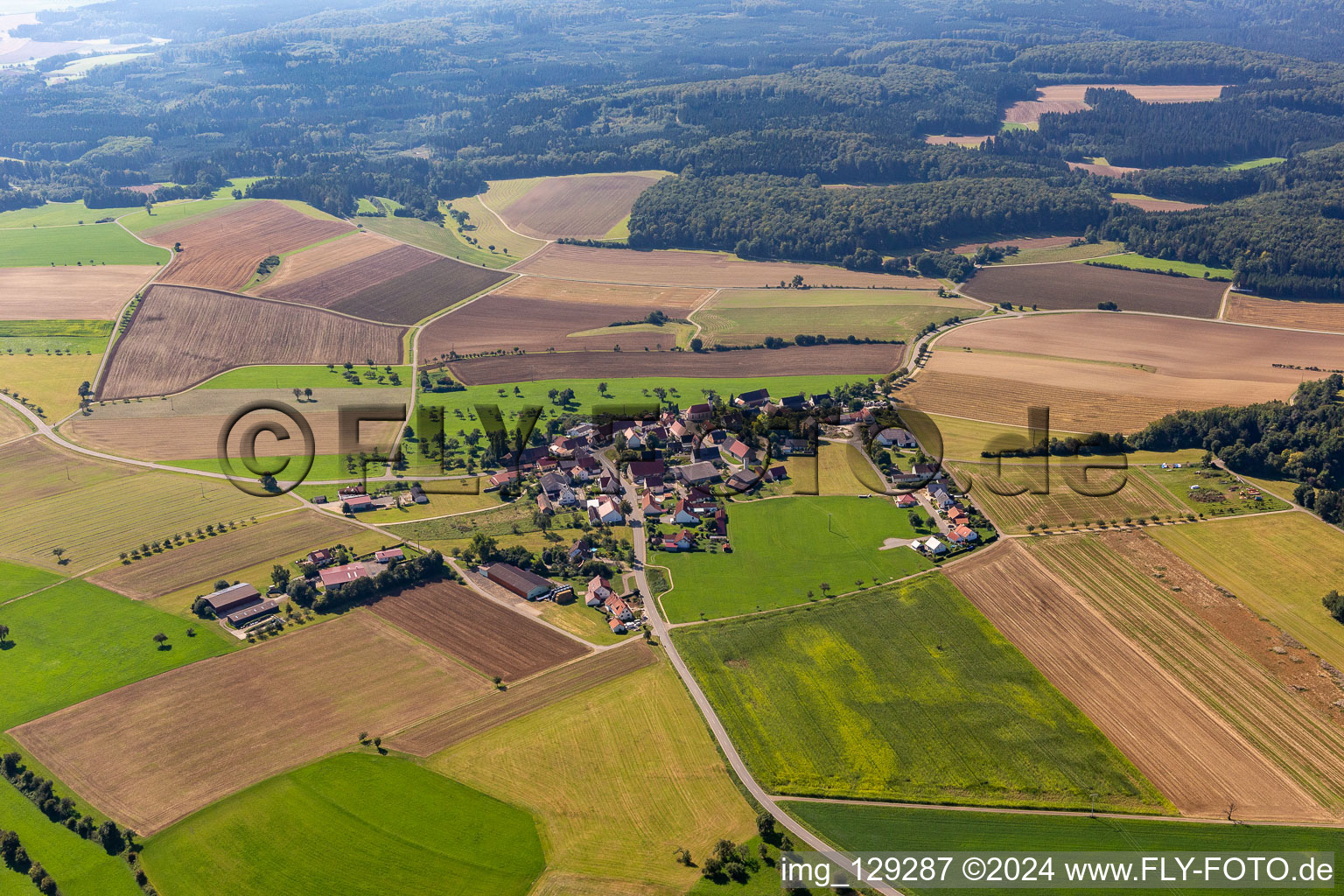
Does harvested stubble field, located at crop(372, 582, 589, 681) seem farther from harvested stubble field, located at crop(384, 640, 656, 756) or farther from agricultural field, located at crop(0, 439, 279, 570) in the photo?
agricultural field, located at crop(0, 439, 279, 570)

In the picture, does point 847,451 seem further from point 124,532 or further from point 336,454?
point 124,532

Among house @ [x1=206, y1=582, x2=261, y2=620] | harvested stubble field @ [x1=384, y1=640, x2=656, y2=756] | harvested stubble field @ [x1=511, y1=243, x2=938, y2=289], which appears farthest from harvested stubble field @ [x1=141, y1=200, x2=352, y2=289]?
harvested stubble field @ [x1=384, y1=640, x2=656, y2=756]

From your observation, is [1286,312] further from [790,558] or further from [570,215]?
[570,215]

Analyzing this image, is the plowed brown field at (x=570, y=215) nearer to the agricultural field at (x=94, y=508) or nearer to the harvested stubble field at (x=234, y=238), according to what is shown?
the harvested stubble field at (x=234, y=238)

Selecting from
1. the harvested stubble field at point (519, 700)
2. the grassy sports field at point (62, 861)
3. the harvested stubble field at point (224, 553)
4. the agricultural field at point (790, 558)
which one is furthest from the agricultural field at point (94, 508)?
the agricultural field at point (790, 558)

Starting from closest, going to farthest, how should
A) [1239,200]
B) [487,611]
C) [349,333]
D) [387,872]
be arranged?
[387,872], [487,611], [349,333], [1239,200]

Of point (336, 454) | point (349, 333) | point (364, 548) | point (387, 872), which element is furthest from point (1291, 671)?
point (349, 333)
